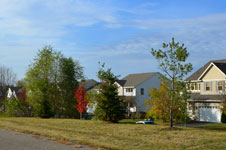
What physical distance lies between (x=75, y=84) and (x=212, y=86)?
20284 millimetres

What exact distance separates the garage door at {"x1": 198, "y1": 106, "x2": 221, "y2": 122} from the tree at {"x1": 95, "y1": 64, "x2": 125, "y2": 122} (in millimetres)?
12583

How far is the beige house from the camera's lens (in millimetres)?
33500

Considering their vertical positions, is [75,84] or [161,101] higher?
[75,84]

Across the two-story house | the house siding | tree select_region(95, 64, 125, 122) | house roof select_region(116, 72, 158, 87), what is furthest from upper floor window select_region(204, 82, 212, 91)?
house roof select_region(116, 72, 158, 87)

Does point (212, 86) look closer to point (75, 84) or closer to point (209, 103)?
point (209, 103)

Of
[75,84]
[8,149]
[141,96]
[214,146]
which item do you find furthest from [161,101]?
[141,96]

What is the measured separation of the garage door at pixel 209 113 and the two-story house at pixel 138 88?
16944 millimetres

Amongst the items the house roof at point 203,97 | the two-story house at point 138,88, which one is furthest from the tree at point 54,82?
the house roof at point 203,97

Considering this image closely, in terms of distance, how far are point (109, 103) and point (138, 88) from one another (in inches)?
1130

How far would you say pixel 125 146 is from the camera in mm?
12602

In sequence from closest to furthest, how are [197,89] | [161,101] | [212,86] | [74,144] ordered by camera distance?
[74,144]
[161,101]
[212,86]
[197,89]

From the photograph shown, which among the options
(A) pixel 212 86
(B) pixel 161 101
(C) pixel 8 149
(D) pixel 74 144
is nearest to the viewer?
(C) pixel 8 149

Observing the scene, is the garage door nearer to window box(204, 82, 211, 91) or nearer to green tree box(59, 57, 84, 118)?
window box(204, 82, 211, 91)

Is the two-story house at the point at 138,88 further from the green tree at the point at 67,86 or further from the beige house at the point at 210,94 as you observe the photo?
the beige house at the point at 210,94
